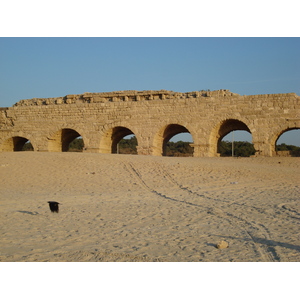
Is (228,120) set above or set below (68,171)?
above

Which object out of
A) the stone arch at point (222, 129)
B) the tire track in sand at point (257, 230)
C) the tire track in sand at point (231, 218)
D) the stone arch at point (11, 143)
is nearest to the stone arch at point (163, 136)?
the stone arch at point (222, 129)

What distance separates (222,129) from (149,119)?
11.4 feet

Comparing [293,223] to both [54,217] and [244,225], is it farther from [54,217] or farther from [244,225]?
[54,217]

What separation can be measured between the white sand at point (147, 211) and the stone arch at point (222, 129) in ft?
13.6

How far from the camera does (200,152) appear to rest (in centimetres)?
1792

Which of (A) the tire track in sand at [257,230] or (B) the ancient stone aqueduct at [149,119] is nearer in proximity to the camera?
(A) the tire track in sand at [257,230]

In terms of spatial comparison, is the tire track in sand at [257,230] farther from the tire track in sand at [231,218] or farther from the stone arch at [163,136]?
the stone arch at [163,136]

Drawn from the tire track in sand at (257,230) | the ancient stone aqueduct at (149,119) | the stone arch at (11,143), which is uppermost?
the ancient stone aqueduct at (149,119)

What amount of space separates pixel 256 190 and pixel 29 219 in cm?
549

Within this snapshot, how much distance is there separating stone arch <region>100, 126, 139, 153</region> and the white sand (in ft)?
16.1

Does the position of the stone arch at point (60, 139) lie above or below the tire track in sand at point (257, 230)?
above

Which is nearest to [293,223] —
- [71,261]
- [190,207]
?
[190,207]

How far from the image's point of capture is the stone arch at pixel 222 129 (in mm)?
17922

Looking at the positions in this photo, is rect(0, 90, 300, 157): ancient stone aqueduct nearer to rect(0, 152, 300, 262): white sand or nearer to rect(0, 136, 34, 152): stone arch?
rect(0, 136, 34, 152): stone arch
